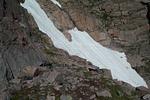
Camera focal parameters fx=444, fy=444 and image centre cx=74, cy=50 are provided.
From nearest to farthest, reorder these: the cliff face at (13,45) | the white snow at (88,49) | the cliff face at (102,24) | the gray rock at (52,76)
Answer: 1. the gray rock at (52,76)
2. the cliff face at (13,45)
3. the cliff face at (102,24)
4. the white snow at (88,49)

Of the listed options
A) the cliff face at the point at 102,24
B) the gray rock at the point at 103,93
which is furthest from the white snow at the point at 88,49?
the gray rock at the point at 103,93

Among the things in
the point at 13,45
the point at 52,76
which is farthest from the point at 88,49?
the point at 52,76

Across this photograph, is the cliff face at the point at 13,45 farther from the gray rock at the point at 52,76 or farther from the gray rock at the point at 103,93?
the gray rock at the point at 103,93

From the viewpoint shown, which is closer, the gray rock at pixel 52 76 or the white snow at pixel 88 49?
the gray rock at pixel 52 76

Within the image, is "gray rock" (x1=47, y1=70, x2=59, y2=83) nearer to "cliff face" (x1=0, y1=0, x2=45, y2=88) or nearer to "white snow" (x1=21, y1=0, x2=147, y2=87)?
"cliff face" (x1=0, y1=0, x2=45, y2=88)

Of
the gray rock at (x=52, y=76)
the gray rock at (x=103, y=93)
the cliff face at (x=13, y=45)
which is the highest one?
the cliff face at (x=13, y=45)

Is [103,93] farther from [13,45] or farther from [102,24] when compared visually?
[102,24]

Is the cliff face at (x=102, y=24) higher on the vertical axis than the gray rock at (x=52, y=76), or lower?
higher

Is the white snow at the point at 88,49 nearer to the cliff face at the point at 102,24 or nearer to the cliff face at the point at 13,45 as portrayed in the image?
the cliff face at the point at 102,24

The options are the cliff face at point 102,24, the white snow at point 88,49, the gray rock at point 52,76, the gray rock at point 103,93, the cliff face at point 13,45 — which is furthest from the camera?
the white snow at point 88,49
